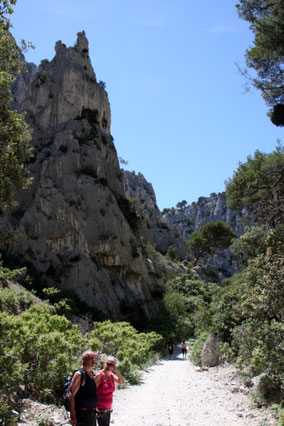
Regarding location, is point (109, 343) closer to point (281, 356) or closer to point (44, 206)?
point (281, 356)

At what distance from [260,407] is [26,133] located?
10835 millimetres

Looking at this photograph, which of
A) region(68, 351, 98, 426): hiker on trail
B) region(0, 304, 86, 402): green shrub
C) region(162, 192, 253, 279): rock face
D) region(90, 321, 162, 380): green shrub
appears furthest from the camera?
region(162, 192, 253, 279): rock face

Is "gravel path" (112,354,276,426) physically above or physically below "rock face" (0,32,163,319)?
below

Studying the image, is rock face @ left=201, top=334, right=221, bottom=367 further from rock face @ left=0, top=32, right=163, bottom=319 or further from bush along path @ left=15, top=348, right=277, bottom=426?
rock face @ left=0, top=32, right=163, bottom=319

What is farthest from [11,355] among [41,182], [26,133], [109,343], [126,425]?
[41,182]

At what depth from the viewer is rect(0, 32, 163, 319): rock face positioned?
29.4m

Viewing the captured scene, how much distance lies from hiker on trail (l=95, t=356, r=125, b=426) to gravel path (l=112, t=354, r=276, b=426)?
319cm

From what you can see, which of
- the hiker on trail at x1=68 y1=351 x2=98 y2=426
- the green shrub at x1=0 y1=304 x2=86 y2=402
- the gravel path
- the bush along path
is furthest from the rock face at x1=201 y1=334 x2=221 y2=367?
the hiker on trail at x1=68 y1=351 x2=98 y2=426

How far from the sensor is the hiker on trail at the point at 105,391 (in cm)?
532

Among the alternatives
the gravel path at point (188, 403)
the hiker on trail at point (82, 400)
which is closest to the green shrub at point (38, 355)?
the gravel path at point (188, 403)

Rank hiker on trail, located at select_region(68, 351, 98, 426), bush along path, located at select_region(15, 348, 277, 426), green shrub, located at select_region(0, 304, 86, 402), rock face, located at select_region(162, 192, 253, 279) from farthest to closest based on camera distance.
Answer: rock face, located at select_region(162, 192, 253, 279) → green shrub, located at select_region(0, 304, 86, 402) → bush along path, located at select_region(15, 348, 277, 426) → hiker on trail, located at select_region(68, 351, 98, 426)

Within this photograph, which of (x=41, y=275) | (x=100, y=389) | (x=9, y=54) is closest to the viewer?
(x=100, y=389)

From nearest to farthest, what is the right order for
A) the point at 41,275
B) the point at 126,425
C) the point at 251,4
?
the point at 126,425
the point at 251,4
the point at 41,275

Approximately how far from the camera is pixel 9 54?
31.8ft
